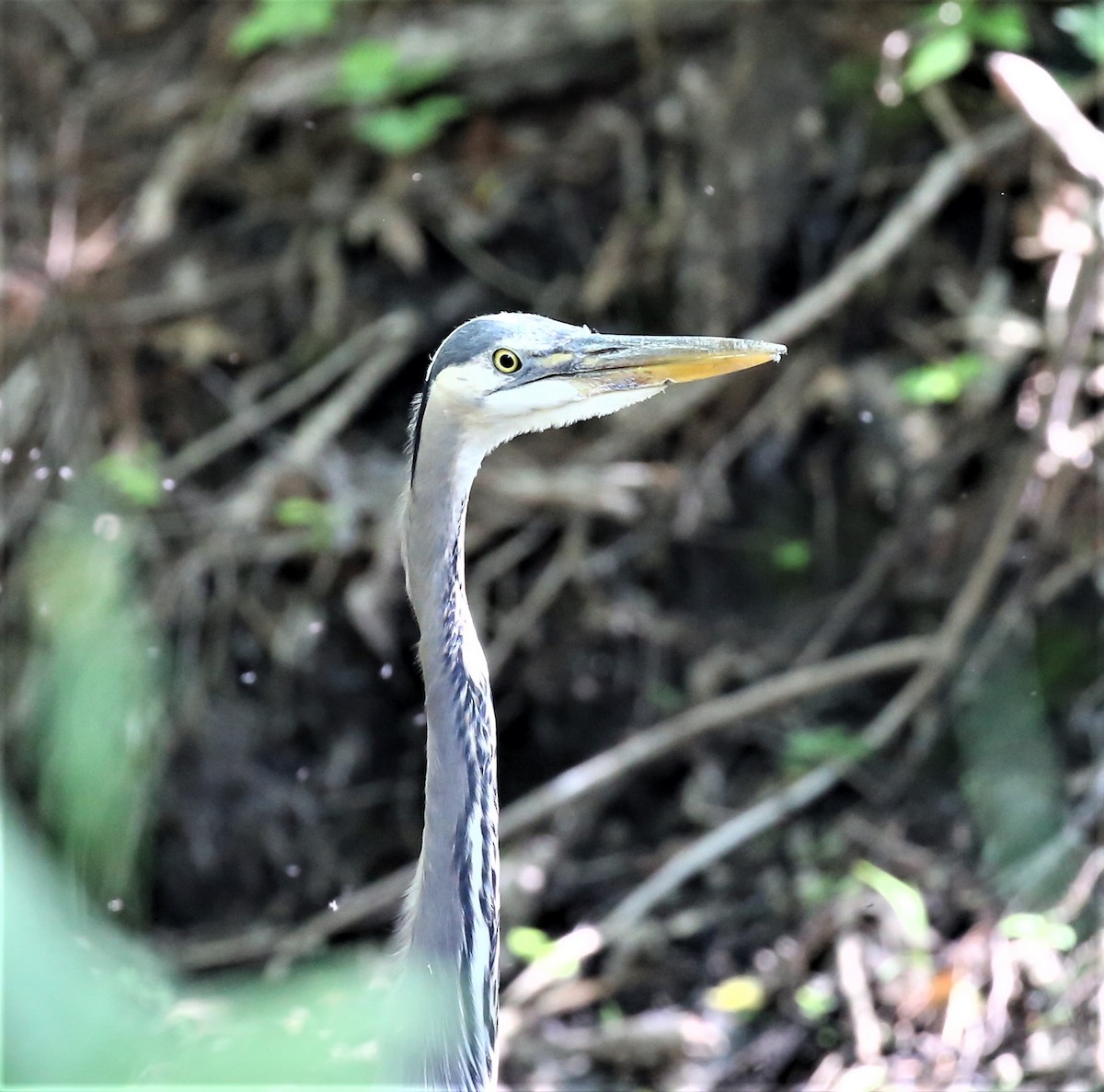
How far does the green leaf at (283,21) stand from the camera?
11.5ft

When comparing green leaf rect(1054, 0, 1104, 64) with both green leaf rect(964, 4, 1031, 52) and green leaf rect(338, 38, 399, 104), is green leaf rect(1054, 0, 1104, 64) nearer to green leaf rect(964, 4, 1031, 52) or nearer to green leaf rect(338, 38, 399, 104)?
green leaf rect(964, 4, 1031, 52)

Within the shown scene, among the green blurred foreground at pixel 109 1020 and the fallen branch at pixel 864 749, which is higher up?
the green blurred foreground at pixel 109 1020

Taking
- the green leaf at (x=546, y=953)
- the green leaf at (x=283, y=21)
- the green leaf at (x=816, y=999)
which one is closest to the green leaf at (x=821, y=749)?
the green leaf at (x=816, y=999)

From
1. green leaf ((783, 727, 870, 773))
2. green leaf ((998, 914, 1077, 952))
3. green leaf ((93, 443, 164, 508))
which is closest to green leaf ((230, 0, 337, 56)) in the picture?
green leaf ((93, 443, 164, 508))

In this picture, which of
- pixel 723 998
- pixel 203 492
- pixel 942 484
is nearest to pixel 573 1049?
pixel 723 998

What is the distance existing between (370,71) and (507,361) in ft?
7.46

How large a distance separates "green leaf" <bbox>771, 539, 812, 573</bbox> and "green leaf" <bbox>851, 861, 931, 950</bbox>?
0.88m

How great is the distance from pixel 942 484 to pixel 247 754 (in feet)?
6.02

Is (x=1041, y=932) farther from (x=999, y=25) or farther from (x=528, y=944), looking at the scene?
(x=999, y=25)

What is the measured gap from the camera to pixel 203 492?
141 inches

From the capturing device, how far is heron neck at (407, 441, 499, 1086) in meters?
1.53

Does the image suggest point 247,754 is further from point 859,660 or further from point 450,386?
point 450,386

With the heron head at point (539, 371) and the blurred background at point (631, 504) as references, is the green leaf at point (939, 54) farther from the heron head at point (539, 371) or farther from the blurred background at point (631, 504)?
the heron head at point (539, 371)

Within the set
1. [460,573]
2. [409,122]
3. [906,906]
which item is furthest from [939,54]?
[460,573]
